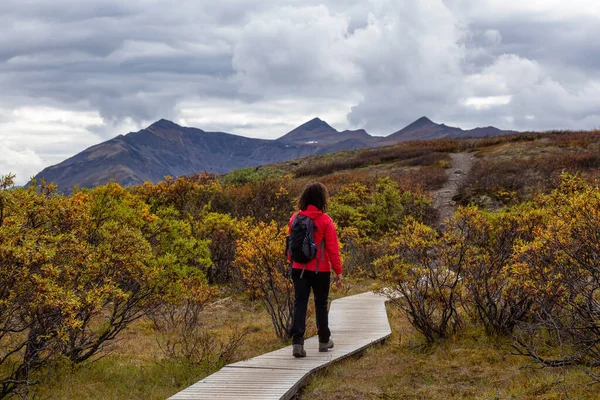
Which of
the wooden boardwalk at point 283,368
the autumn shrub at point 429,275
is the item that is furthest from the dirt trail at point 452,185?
the autumn shrub at point 429,275

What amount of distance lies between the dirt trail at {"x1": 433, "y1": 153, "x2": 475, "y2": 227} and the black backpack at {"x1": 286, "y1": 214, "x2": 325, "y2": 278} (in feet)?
39.9

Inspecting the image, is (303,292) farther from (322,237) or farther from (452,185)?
(452,185)

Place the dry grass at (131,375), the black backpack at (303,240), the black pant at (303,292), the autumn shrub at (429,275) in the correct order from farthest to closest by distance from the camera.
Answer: the autumn shrub at (429,275), the black pant at (303,292), the black backpack at (303,240), the dry grass at (131,375)

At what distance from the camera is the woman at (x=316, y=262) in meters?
6.54

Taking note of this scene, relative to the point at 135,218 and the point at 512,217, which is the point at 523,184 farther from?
the point at 135,218

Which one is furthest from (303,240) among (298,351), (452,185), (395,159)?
(395,159)

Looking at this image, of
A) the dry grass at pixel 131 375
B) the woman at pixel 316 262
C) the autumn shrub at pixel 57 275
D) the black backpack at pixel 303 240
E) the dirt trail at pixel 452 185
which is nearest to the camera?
the autumn shrub at pixel 57 275

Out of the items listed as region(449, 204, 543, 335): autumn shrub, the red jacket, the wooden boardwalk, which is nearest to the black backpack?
the red jacket

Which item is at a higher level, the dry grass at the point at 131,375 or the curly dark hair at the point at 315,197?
the curly dark hair at the point at 315,197

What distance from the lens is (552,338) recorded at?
6367 mm

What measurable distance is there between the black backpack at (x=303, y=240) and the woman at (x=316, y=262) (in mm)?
47

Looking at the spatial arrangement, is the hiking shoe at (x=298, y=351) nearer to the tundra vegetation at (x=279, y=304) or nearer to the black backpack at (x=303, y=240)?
the tundra vegetation at (x=279, y=304)

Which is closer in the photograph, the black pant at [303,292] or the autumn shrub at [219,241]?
the black pant at [303,292]

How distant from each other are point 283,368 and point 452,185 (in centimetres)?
2379
